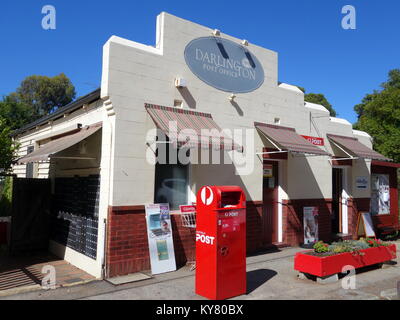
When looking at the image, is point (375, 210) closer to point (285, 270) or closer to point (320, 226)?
point (320, 226)

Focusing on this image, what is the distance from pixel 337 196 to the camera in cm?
1284

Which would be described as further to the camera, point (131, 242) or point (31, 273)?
point (31, 273)

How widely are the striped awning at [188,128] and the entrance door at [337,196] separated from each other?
6.51m

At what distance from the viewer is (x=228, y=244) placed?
5762 millimetres

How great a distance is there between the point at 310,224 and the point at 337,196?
8.34 feet

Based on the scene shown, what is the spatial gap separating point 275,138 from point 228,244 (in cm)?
437

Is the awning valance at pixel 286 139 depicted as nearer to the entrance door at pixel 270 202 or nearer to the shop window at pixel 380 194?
the entrance door at pixel 270 202

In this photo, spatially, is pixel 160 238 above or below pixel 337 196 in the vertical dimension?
below

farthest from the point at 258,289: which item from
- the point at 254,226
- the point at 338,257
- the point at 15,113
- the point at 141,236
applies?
the point at 15,113

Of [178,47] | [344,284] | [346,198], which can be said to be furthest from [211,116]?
[346,198]

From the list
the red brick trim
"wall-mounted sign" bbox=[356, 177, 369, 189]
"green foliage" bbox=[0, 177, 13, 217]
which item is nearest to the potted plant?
the red brick trim

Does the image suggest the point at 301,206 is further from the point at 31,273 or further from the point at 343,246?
the point at 31,273

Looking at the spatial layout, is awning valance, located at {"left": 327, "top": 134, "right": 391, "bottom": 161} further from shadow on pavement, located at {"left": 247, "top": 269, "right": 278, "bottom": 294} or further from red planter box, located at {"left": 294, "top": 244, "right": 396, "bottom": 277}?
shadow on pavement, located at {"left": 247, "top": 269, "right": 278, "bottom": 294}

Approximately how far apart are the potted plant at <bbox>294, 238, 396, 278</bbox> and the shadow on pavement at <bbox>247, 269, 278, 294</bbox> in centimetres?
61
